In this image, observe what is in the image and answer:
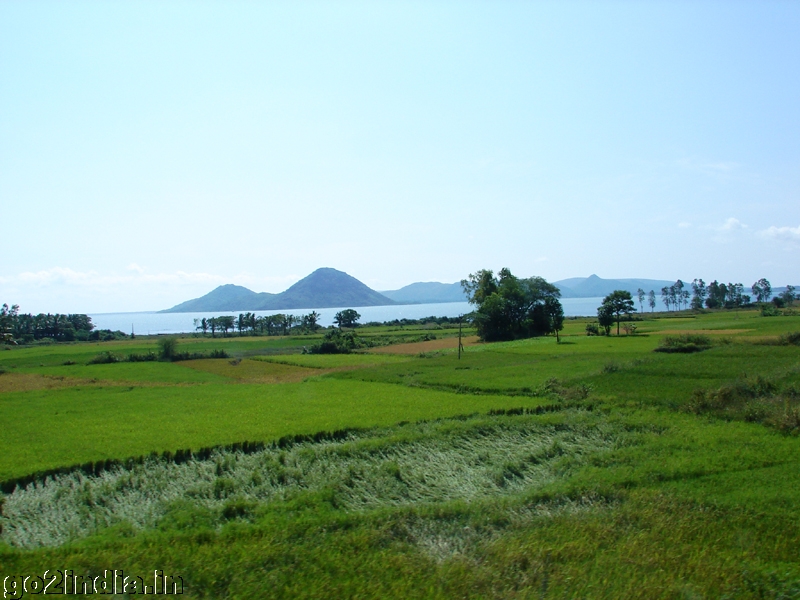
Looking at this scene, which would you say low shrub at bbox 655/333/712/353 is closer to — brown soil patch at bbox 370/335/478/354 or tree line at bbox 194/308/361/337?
brown soil patch at bbox 370/335/478/354

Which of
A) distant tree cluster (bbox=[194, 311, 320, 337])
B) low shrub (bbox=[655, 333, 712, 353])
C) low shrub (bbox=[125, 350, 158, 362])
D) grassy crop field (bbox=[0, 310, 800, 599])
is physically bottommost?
grassy crop field (bbox=[0, 310, 800, 599])

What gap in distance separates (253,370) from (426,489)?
111 feet

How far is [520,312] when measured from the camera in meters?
74.6

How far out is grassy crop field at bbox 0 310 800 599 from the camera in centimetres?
849

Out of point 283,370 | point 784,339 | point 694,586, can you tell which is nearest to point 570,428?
point 694,586

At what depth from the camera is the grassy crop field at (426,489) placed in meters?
8.49

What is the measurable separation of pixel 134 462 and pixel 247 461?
3079 millimetres

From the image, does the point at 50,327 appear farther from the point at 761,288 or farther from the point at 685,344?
the point at 761,288

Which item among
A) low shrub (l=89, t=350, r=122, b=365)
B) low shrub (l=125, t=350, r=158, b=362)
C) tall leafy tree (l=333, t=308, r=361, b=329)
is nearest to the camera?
low shrub (l=89, t=350, r=122, b=365)

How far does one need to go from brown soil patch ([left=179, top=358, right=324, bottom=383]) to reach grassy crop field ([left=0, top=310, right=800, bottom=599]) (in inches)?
462

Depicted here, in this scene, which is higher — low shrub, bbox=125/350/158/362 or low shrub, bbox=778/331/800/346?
low shrub, bbox=778/331/800/346

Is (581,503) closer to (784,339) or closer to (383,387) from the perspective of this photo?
(383,387)

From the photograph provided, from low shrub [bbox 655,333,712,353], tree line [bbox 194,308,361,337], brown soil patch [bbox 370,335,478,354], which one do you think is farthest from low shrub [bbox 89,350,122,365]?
tree line [bbox 194,308,361,337]

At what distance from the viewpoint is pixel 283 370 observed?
44.1 meters
